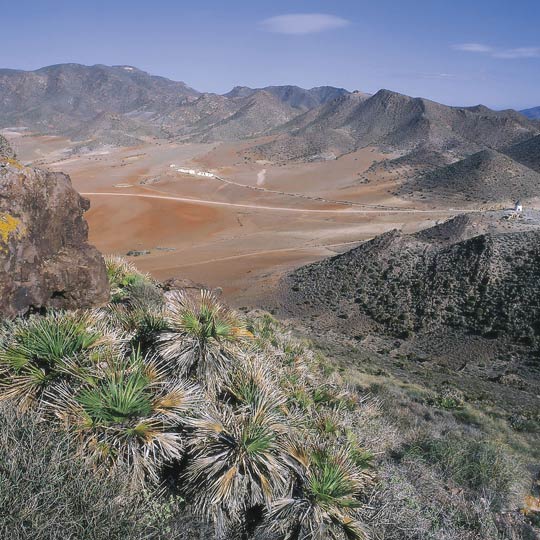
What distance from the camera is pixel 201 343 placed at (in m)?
5.63

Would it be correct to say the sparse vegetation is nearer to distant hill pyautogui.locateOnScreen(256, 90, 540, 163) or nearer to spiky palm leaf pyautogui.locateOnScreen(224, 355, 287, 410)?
spiky palm leaf pyautogui.locateOnScreen(224, 355, 287, 410)

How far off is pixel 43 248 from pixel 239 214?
141 ft

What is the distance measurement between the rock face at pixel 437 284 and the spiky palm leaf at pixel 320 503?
1688 cm

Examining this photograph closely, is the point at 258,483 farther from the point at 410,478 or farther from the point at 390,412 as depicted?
the point at 390,412

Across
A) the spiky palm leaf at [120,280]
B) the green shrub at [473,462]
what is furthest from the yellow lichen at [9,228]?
the green shrub at [473,462]

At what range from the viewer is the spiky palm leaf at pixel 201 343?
5.46 meters

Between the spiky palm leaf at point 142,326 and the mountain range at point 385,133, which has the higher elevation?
the mountain range at point 385,133

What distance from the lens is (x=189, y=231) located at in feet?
145

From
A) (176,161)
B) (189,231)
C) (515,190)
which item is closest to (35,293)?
(189,231)

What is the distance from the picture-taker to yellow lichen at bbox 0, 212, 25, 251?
275 inches

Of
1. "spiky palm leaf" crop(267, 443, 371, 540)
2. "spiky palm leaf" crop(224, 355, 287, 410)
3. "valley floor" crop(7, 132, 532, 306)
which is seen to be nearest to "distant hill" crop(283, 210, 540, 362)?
"valley floor" crop(7, 132, 532, 306)

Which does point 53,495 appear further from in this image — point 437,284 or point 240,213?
point 240,213

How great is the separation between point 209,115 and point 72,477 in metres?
183

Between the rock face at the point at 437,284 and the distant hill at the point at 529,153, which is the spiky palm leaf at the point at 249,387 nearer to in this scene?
the rock face at the point at 437,284
